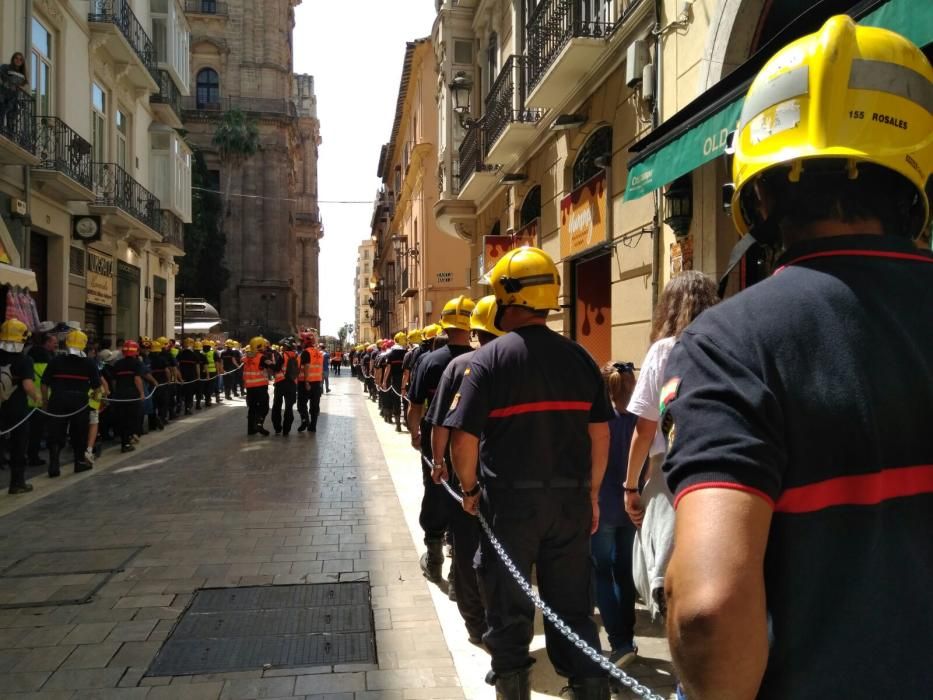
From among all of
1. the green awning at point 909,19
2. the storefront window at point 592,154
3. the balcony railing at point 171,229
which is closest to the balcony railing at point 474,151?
the storefront window at point 592,154

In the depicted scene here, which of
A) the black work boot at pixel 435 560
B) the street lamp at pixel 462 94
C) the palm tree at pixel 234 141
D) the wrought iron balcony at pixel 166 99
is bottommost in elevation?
the black work boot at pixel 435 560

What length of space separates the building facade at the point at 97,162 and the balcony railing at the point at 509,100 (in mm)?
9133

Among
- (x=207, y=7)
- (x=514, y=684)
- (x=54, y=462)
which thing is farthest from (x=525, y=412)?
(x=207, y=7)

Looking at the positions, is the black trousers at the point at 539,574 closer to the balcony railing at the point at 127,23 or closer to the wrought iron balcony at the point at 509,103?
the wrought iron balcony at the point at 509,103

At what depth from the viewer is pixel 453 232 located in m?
21.2

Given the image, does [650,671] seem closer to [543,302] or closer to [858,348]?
[543,302]

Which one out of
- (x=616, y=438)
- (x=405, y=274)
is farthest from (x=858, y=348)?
(x=405, y=274)

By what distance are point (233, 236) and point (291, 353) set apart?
47.7 metres

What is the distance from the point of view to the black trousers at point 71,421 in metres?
10.2

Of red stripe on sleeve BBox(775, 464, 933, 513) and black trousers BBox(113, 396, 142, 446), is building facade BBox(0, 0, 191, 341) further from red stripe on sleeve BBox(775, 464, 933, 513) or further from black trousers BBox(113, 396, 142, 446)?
red stripe on sleeve BBox(775, 464, 933, 513)

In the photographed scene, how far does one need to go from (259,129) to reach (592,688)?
61.4m

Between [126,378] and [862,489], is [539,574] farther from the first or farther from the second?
[126,378]

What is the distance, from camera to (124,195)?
21812 millimetres

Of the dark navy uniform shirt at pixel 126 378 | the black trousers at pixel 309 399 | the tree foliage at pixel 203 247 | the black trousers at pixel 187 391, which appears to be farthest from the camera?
the tree foliage at pixel 203 247
